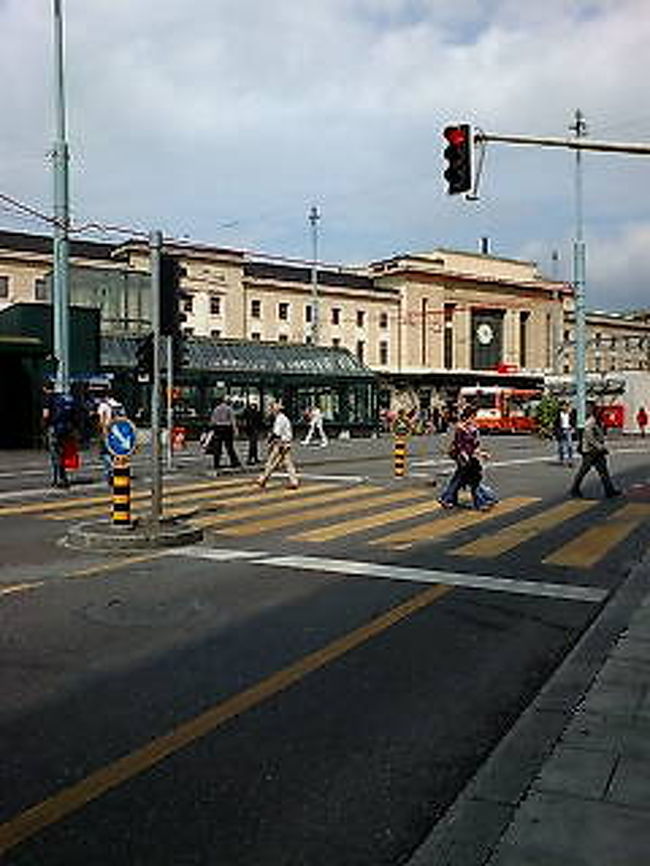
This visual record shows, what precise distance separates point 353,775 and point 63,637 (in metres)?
3.11

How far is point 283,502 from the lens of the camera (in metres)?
16.1

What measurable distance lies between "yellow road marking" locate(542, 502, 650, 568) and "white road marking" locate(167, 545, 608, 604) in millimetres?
1302

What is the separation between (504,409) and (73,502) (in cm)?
4611

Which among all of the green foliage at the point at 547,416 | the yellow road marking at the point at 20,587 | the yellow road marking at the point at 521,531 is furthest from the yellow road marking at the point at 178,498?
the green foliage at the point at 547,416

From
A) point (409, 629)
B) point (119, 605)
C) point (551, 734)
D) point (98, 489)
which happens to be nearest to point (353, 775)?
point (551, 734)

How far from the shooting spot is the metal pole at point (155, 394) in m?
11.7

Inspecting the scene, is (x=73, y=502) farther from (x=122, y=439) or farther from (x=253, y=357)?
(x=253, y=357)

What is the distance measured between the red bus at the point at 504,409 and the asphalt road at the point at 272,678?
152 feet

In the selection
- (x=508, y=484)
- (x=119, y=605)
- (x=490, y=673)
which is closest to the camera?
(x=490, y=673)

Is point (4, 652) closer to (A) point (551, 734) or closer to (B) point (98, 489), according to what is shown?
(A) point (551, 734)

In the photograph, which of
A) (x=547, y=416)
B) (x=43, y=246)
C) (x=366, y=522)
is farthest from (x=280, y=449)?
(x=43, y=246)

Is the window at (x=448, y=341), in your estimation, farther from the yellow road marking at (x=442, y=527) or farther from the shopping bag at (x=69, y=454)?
the yellow road marking at (x=442, y=527)

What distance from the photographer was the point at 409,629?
734 cm

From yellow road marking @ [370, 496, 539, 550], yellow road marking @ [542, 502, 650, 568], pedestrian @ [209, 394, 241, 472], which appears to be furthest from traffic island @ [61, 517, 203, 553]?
pedestrian @ [209, 394, 241, 472]
